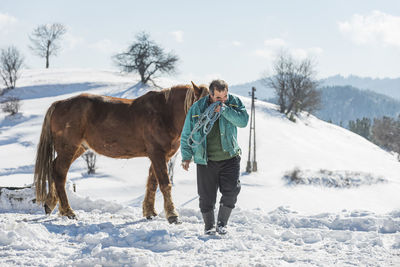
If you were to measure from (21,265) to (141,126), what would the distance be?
2.72 meters

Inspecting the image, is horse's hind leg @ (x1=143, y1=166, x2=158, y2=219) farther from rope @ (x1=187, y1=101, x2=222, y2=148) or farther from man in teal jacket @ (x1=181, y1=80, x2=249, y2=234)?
rope @ (x1=187, y1=101, x2=222, y2=148)

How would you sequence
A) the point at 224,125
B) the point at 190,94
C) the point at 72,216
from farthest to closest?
the point at 72,216, the point at 190,94, the point at 224,125

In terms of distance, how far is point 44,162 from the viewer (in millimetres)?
5793

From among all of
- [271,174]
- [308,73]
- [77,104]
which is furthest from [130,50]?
[77,104]

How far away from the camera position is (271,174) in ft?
74.8

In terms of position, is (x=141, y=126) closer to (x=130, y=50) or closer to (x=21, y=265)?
(x=21, y=265)

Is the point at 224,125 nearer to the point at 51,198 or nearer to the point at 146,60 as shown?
A: the point at 51,198

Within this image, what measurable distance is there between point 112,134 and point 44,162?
1.18m

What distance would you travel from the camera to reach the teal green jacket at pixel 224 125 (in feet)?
13.3

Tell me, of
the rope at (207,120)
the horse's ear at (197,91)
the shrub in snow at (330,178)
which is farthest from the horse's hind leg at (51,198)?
the shrub in snow at (330,178)

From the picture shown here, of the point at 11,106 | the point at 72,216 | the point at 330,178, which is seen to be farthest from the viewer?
the point at 11,106

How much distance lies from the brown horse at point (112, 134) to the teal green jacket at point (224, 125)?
1049 millimetres

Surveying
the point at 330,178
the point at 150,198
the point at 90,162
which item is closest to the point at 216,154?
the point at 150,198

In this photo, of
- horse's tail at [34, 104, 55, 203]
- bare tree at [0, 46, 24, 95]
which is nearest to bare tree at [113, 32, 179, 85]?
bare tree at [0, 46, 24, 95]
